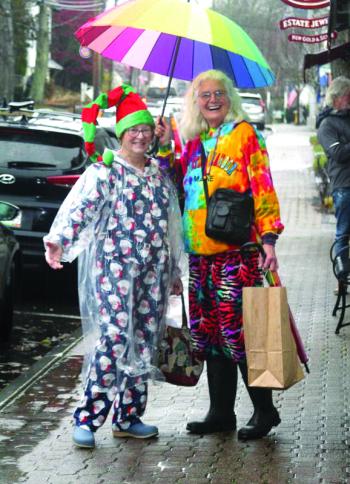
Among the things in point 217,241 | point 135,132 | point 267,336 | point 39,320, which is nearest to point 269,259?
point 217,241

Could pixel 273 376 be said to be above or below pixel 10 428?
above

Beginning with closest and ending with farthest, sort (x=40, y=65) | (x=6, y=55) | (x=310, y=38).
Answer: (x=310, y=38) → (x=6, y=55) → (x=40, y=65)

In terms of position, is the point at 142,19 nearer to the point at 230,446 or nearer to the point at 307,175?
the point at 230,446

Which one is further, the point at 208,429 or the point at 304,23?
the point at 304,23

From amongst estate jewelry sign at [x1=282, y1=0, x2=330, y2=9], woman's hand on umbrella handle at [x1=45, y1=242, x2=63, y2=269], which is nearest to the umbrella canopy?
woman's hand on umbrella handle at [x1=45, y1=242, x2=63, y2=269]

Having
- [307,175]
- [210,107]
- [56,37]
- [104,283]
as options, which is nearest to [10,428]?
[104,283]

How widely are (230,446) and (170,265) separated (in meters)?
0.98

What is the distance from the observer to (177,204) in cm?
630

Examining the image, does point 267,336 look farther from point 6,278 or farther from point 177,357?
point 6,278

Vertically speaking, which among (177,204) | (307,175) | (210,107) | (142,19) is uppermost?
(142,19)

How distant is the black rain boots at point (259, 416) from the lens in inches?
245

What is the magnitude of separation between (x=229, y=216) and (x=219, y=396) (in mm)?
1046

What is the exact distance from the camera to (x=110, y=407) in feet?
20.2

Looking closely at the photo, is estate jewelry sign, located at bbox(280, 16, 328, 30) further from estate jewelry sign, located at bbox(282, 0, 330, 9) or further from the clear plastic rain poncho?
the clear plastic rain poncho
